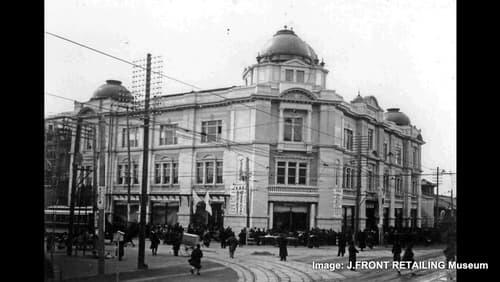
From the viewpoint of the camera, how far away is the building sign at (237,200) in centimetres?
3028

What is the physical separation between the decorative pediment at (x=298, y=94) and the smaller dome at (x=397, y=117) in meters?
19.5

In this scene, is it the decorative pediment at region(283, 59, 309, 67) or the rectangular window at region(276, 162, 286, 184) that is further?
the decorative pediment at region(283, 59, 309, 67)

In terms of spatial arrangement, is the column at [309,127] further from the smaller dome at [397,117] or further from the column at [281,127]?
the smaller dome at [397,117]

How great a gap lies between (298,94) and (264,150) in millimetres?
4422

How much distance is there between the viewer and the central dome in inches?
1444

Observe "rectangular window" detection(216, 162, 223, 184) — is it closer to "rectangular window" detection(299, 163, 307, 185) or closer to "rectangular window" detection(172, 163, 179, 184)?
"rectangular window" detection(172, 163, 179, 184)

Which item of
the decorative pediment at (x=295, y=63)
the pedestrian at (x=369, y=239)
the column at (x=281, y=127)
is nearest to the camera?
the pedestrian at (x=369, y=239)

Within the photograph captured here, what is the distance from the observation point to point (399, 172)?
144ft

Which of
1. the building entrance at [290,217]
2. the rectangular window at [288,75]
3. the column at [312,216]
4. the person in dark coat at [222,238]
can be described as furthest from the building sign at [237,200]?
the rectangular window at [288,75]

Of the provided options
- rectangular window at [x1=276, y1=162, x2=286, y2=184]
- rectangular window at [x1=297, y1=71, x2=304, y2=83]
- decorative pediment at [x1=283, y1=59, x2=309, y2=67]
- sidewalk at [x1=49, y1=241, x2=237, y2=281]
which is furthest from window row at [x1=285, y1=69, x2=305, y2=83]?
sidewalk at [x1=49, y1=241, x2=237, y2=281]

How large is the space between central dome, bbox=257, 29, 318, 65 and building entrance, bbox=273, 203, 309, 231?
1065 cm
